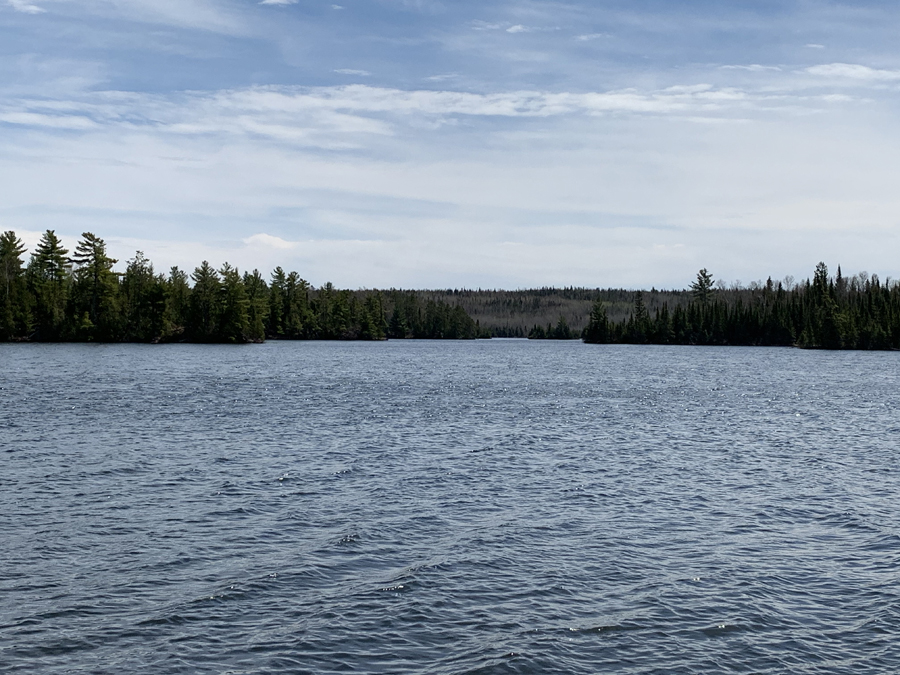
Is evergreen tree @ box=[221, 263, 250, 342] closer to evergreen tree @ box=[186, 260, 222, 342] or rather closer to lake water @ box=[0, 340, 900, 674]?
evergreen tree @ box=[186, 260, 222, 342]

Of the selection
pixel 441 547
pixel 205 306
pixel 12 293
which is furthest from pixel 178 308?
pixel 441 547

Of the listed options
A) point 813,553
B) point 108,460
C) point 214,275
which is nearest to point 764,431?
point 813,553

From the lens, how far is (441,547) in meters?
19.0

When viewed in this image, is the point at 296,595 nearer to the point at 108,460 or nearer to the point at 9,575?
the point at 9,575

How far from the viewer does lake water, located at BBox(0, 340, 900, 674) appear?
13195mm

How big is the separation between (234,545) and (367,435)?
20.2 metres

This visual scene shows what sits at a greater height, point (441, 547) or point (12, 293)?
point (12, 293)

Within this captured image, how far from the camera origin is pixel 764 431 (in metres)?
43.1

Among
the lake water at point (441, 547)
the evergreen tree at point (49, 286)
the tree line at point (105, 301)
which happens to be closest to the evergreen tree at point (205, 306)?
the tree line at point (105, 301)

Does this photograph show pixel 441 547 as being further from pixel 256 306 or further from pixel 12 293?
pixel 256 306

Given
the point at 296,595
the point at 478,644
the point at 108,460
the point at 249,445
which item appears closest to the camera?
the point at 478,644

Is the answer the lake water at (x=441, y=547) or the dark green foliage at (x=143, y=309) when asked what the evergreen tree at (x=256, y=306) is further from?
the lake water at (x=441, y=547)

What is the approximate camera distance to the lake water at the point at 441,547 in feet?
43.3

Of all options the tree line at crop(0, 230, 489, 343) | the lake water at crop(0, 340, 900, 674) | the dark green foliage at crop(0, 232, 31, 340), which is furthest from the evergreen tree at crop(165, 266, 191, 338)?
the lake water at crop(0, 340, 900, 674)
